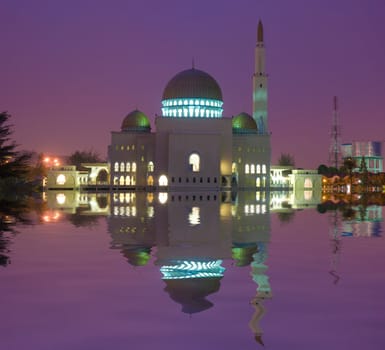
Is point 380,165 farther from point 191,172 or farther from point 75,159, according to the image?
point 191,172

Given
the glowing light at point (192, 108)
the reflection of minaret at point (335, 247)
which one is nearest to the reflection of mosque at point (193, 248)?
the reflection of minaret at point (335, 247)

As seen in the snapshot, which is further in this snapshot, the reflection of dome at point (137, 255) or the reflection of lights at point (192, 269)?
the reflection of dome at point (137, 255)

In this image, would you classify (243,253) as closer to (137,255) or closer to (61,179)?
(137,255)

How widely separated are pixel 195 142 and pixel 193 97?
8832 millimetres

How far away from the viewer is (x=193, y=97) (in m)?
89.6

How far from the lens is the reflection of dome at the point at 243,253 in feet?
35.4

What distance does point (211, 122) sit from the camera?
287 feet

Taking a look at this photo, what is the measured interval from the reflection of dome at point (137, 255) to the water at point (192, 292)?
0.03 meters

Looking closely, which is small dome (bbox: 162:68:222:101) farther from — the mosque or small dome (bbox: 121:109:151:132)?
small dome (bbox: 121:109:151:132)

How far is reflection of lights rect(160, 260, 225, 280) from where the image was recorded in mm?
9195

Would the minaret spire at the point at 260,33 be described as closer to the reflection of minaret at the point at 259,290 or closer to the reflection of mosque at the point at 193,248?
the reflection of mosque at the point at 193,248

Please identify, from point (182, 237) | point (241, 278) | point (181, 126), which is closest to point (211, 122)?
point (181, 126)

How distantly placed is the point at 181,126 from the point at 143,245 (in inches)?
2895

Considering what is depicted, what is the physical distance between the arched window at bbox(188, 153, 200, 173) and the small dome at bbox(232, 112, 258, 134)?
447 inches
